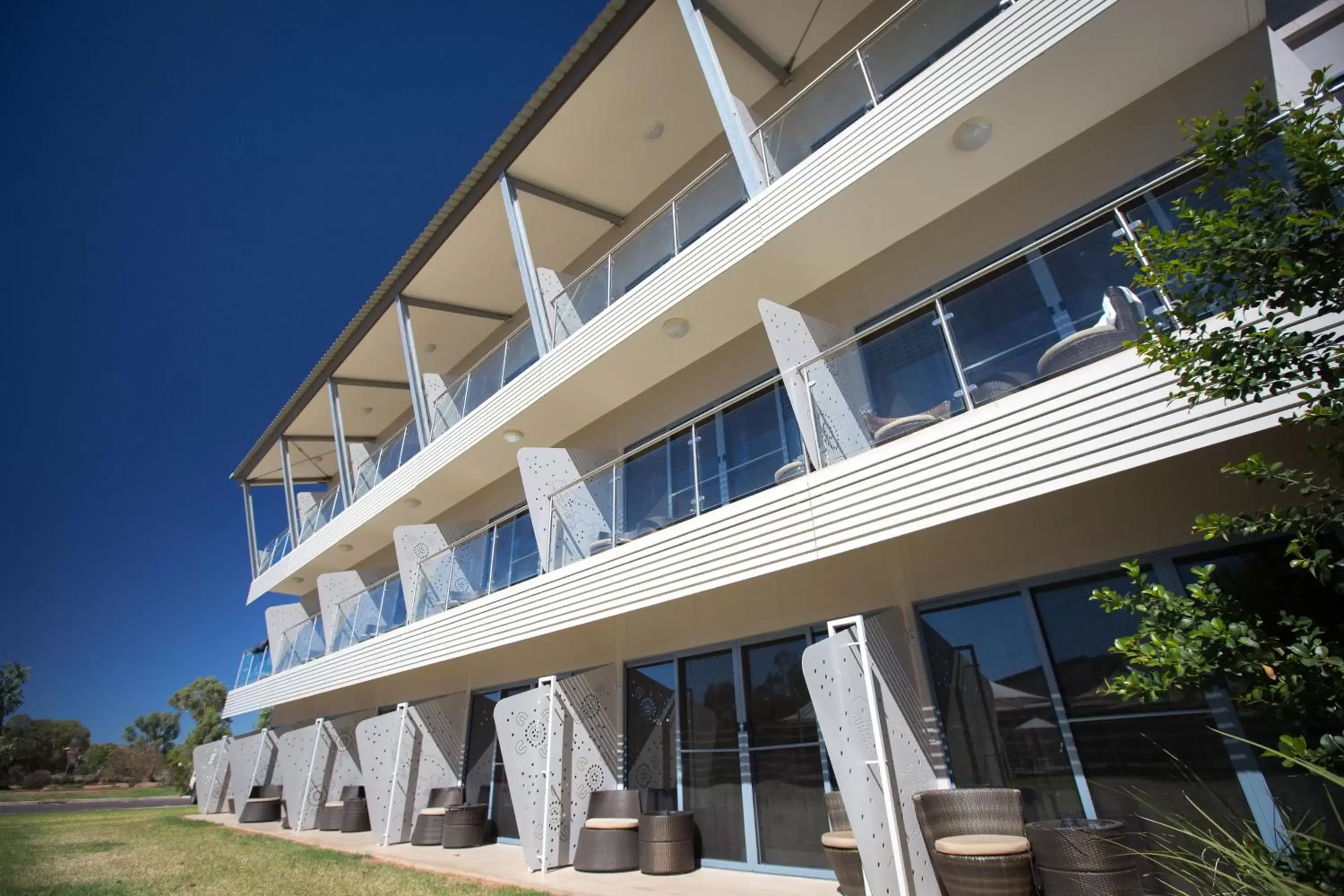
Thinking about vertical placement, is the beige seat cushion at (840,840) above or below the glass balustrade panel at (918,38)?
below

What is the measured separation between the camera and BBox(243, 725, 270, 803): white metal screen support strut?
1520 centimetres

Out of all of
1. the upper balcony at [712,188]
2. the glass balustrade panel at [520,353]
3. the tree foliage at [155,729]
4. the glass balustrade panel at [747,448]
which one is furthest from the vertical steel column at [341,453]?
the tree foliage at [155,729]

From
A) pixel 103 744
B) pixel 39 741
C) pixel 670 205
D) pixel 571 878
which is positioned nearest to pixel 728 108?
pixel 670 205

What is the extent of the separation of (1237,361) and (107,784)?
237ft

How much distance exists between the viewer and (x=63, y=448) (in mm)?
34156

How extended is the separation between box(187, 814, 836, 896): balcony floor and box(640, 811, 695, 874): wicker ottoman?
9 centimetres

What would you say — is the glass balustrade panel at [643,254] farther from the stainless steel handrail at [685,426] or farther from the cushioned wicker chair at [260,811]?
the cushioned wicker chair at [260,811]

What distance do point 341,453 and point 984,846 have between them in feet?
49.1

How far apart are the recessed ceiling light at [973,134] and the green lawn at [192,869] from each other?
27.0 ft

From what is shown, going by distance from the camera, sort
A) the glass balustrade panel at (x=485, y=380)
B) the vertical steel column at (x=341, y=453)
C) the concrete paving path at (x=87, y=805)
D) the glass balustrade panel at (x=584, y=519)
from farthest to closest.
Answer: the concrete paving path at (x=87, y=805)
the vertical steel column at (x=341, y=453)
the glass balustrade panel at (x=485, y=380)
the glass balustrade panel at (x=584, y=519)

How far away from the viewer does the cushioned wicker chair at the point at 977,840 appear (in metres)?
4.14

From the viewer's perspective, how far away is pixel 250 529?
63.4 feet

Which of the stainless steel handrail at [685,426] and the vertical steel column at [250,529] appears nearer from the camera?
the stainless steel handrail at [685,426]

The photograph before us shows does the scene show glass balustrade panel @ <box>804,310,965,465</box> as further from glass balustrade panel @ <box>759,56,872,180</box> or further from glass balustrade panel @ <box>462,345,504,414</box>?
glass balustrade panel @ <box>462,345,504,414</box>
